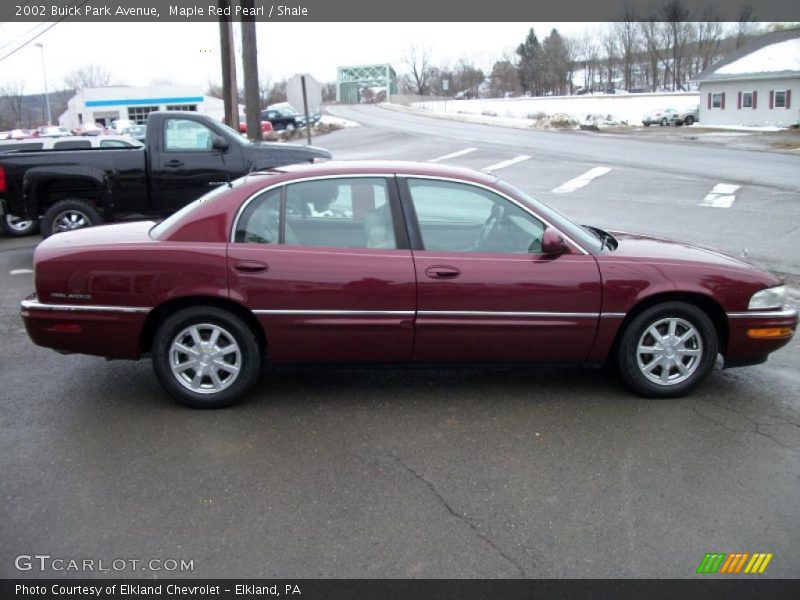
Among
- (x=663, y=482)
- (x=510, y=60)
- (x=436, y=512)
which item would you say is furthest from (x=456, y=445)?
(x=510, y=60)

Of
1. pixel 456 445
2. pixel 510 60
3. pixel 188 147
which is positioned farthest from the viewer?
pixel 510 60

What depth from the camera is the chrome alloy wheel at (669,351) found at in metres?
5.00

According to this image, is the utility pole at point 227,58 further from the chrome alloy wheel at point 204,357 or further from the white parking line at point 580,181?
the chrome alloy wheel at point 204,357

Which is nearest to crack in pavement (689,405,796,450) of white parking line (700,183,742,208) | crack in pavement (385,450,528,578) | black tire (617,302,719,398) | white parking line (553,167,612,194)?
black tire (617,302,719,398)

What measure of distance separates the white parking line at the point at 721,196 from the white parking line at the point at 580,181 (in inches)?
124

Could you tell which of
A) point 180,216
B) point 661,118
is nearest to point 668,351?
point 180,216

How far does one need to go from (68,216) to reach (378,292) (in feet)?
23.8

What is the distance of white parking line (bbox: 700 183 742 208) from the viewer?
15461 mm

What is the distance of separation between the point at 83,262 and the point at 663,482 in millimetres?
3723

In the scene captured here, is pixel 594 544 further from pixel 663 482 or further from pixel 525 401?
pixel 525 401

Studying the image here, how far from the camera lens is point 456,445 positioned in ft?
14.5

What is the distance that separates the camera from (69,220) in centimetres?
1044

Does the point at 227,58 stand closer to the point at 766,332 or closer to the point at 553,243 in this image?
the point at 553,243

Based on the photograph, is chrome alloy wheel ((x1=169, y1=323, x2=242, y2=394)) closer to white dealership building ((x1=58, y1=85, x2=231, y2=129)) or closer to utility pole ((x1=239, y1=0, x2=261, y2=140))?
utility pole ((x1=239, y1=0, x2=261, y2=140))
